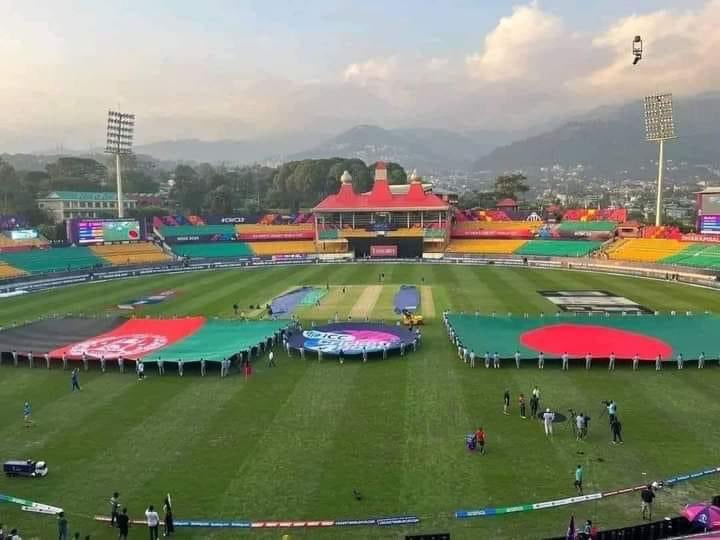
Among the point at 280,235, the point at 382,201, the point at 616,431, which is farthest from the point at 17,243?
the point at 616,431

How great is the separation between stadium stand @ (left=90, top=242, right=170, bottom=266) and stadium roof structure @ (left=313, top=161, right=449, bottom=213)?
24805mm

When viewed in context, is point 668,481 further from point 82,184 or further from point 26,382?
point 82,184

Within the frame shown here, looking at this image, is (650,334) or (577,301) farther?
(577,301)

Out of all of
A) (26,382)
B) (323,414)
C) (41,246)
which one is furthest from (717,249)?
(41,246)

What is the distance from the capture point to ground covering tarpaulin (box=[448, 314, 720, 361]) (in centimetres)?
3150

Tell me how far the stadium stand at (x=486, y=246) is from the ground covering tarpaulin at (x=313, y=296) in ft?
121

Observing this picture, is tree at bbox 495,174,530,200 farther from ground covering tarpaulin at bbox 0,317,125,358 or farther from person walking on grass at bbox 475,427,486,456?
person walking on grass at bbox 475,427,486,456

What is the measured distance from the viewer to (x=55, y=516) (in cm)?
1688

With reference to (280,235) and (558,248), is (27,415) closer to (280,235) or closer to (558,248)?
(558,248)

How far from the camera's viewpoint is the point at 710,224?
68.1 metres

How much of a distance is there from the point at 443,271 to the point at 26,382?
51.3m

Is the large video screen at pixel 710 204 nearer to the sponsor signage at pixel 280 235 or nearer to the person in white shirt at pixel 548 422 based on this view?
the sponsor signage at pixel 280 235

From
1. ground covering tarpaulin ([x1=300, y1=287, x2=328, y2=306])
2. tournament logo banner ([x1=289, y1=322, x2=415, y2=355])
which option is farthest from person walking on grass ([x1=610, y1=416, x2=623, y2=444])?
ground covering tarpaulin ([x1=300, y1=287, x2=328, y2=306])

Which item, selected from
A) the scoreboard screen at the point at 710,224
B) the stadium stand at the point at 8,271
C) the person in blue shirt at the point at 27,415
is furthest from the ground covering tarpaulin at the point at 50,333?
the scoreboard screen at the point at 710,224
